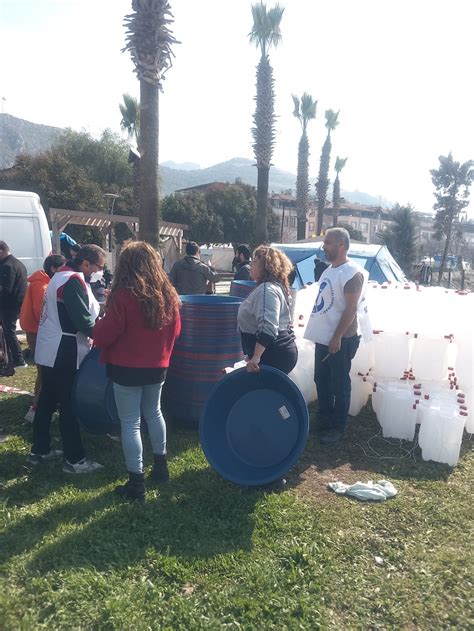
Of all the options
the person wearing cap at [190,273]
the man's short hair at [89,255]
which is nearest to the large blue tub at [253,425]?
the man's short hair at [89,255]

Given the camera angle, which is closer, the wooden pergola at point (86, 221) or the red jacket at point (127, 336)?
the red jacket at point (127, 336)

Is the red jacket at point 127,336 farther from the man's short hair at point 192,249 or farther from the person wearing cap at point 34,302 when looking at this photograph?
the man's short hair at point 192,249

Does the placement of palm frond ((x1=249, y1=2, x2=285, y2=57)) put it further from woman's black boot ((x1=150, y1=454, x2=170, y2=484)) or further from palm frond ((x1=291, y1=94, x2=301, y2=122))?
woman's black boot ((x1=150, y1=454, x2=170, y2=484))

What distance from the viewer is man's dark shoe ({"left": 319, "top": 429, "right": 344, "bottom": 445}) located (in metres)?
4.70

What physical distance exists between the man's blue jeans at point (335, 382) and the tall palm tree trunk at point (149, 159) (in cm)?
505

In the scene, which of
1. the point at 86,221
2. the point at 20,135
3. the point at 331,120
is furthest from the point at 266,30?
the point at 20,135

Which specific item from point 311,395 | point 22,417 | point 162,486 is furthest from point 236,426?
point 22,417

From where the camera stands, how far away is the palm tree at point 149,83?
901 centimetres

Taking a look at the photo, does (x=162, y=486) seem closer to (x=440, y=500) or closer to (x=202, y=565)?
(x=202, y=565)

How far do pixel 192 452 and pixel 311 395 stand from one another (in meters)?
Answer: 1.95

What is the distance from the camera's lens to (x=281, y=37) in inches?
980

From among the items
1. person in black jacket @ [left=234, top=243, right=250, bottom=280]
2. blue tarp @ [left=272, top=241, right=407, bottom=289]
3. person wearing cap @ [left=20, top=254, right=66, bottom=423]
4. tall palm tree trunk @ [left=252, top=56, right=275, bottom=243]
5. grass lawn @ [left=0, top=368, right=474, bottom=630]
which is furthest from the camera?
tall palm tree trunk @ [left=252, top=56, right=275, bottom=243]

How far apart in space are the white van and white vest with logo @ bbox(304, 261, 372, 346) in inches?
219

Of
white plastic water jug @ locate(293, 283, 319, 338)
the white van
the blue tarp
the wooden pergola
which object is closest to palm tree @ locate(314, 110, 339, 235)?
the wooden pergola
